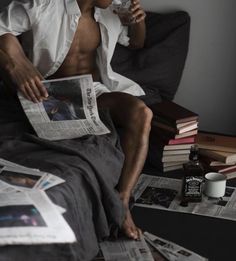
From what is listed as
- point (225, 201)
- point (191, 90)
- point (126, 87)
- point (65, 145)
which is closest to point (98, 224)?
point (65, 145)

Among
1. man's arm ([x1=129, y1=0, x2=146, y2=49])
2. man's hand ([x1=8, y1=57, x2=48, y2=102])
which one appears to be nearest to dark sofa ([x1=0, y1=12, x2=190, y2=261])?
man's hand ([x1=8, y1=57, x2=48, y2=102])

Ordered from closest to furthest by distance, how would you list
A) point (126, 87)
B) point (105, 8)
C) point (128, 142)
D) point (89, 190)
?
point (89, 190) → point (128, 142) → point (105, 8) → point (126, 87)

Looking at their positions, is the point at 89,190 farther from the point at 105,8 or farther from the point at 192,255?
the point at 105,8

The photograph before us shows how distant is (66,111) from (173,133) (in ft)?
1.58

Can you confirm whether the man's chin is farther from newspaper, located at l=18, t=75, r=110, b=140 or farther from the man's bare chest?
newspaper, located at l=18, t=75, r=110, b=140

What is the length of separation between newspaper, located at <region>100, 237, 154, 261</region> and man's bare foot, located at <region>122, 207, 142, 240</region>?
0.05ft

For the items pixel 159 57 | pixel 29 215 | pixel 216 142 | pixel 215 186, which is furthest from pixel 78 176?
pixel 159 57

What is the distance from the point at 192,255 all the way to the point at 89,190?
0.38 metres

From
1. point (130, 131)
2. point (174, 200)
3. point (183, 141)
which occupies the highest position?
point (130, 131)

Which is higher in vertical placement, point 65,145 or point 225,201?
point 65,145

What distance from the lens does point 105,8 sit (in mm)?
2131

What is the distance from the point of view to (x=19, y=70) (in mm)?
1909

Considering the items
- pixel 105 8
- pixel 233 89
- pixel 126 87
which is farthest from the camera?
pixel 233 89

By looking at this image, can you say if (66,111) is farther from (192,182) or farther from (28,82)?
(192,182)
